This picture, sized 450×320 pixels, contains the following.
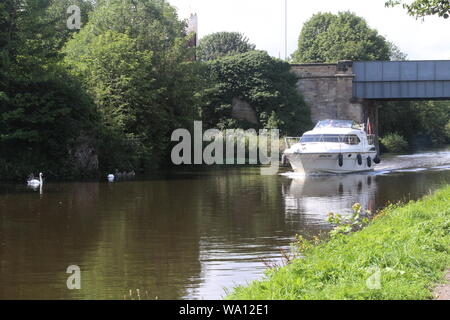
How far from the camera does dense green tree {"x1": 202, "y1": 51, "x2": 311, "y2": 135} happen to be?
195 feet

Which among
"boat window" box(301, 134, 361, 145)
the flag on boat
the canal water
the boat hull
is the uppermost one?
the flag on boat

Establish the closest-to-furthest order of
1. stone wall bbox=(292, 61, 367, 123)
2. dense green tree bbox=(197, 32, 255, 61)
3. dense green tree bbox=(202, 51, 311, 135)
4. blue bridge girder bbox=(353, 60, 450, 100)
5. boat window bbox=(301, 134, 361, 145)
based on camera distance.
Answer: boat window bbox=(301, 134, 361, 145) < blue bridge girder bbox=(353, 60, 450, 100) < stone wall bbox=(292, 61, 367, 123) < dense green tree bbox=(202, 51, 311, 135) < dense green tree bbox=(197, 32, 255, 61)

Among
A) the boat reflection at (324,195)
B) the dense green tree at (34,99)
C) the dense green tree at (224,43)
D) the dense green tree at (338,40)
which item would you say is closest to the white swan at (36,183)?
the dense green tree at (34,99)

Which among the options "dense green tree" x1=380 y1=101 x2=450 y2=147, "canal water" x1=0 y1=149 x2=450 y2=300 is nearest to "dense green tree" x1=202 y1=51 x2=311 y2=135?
"dense green tree" x1=380 y1=101 x2=450 y2=147

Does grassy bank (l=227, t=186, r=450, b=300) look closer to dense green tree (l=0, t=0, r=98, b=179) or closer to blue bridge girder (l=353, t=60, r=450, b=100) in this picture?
dense green tree (l=0, t=0, r=98, b=179)

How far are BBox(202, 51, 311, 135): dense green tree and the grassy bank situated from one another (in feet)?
154

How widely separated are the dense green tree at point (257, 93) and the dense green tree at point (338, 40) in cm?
1348

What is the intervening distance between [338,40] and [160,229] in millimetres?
63965

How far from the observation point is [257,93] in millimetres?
60531

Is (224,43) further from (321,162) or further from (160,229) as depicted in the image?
(160,229)

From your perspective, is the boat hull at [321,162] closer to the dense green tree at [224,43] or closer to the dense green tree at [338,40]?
the dense green tree at [338,40]

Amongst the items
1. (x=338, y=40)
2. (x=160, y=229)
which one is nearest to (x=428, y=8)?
(x=160, y=229)
